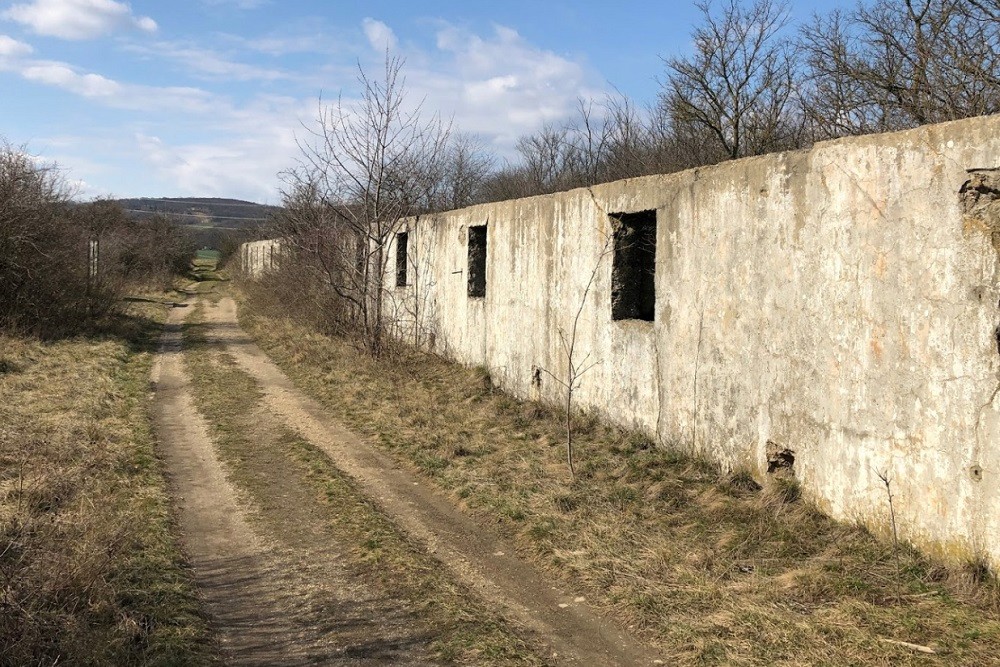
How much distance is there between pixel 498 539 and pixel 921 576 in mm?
2549

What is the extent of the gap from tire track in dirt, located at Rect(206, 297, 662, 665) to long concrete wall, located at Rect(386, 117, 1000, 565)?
196 cm

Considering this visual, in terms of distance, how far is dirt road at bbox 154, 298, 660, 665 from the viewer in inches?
149

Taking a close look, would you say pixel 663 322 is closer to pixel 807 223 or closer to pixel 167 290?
pixel 807 223

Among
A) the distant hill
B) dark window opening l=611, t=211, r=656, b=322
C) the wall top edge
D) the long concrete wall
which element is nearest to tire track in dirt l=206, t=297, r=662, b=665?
the long concrete wall

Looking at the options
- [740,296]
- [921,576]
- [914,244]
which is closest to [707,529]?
[921,576]

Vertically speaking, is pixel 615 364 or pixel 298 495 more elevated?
pixel 615 364

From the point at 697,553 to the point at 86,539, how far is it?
3620mm

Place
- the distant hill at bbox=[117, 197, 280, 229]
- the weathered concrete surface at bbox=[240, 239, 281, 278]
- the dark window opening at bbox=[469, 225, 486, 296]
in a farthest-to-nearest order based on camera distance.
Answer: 1. the distant hill at bbox=[117, 197, 280, 229]
2. the weathered concrete surface at bbox=[240, 239, 281, 278]
3. the dark window opening at bbox=[469, 225, 486, 296]

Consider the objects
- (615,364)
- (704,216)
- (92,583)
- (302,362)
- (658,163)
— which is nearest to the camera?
(92,583)

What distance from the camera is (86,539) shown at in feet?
14.8

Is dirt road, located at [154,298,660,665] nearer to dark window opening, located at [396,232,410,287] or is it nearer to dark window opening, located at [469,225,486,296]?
dark window opening, located at [469,225,486,296]

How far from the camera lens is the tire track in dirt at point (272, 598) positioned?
12.2ft

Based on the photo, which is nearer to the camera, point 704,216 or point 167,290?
point 704,216

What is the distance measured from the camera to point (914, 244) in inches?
176
